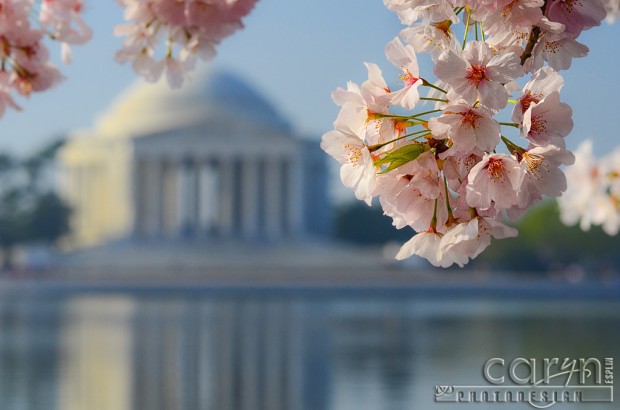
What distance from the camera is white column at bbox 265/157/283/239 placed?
114750mm

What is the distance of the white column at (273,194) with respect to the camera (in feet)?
376

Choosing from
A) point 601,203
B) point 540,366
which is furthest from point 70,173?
point 601,203

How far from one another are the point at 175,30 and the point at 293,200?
4345 inches

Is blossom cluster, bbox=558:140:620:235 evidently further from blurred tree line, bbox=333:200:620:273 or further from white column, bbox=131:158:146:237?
blurred tree line, bbox=333:200:620:273

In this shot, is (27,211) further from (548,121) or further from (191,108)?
(548,121)

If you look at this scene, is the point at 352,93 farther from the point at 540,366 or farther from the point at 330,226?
the point at 330,226

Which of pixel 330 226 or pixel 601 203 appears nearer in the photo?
pixel 601 203

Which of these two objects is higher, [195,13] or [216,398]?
[195,13]

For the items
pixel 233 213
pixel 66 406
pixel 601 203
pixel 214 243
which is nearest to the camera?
pixel 601 203

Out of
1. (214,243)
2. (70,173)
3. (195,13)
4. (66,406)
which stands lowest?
(66,406)

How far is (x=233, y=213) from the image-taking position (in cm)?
11694

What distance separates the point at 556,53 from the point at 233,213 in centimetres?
11329

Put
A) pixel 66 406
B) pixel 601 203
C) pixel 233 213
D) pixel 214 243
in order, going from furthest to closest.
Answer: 1. pixel 233 213
2. pixel 214 243
3. pixel 66 406
4. pixel 601 203

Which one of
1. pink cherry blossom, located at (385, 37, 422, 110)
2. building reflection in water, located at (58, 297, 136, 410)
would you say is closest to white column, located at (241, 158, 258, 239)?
building reflection in water, located at (58, 297, 136, 410)
